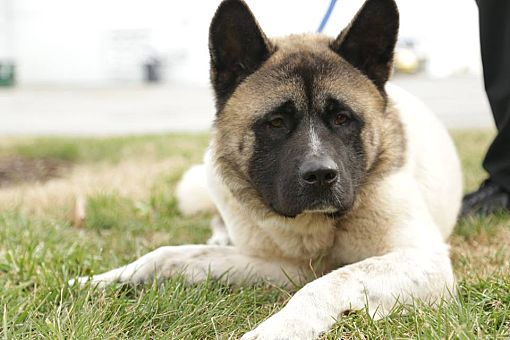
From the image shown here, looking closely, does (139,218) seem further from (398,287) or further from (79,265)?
(398,287)

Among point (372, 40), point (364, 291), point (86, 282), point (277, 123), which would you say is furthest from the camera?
point (372, 40)

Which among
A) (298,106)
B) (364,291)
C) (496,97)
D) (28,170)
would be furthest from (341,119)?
(28,170)

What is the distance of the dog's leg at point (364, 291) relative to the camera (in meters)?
2.07

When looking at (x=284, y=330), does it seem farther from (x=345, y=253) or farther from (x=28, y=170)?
(x=28, y=170)

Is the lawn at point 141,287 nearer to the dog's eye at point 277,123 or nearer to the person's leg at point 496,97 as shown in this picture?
the person's leg at point 496,97

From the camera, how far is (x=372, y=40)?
2.75 metres

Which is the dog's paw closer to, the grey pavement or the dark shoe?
the dark shoe

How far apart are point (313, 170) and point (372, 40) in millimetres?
716

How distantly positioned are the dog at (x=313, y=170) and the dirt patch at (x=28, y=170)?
301 cm

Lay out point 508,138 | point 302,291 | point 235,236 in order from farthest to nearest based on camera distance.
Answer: point 508,138, point 235,236, point 302,291

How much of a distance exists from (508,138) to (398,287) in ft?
6.25

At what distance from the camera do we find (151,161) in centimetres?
620

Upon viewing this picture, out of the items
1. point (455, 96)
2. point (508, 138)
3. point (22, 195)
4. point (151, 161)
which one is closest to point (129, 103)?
point (455, 96)

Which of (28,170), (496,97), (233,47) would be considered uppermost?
(233,47)
